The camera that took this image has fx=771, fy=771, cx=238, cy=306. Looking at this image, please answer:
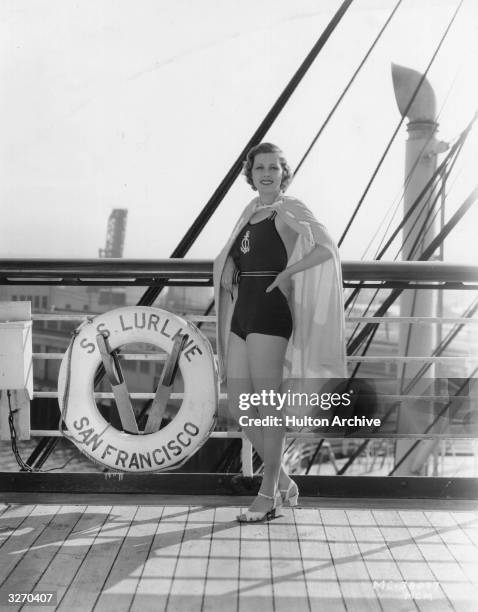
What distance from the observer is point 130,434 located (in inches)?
92.5

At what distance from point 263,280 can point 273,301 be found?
0.06 m

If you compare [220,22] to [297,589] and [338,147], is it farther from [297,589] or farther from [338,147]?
[338,147]

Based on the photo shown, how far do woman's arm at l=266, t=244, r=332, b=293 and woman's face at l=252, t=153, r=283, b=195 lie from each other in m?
0.22

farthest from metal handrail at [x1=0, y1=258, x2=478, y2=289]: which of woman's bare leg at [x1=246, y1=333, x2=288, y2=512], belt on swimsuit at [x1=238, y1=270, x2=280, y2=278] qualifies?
woman's bare leg at [x1=246, y1=333, x2=288, y2=512]

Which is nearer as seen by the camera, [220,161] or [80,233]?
[220,161]

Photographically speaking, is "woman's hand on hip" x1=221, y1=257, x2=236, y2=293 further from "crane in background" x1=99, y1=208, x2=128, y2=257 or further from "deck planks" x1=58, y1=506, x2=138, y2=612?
"crane in background" x1=99, y1=208, x2=128, y2=257

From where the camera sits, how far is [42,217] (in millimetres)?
34969

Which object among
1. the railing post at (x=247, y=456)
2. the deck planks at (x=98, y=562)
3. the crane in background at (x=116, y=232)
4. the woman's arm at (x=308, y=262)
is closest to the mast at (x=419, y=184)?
the railing post at (x=247, y=456)

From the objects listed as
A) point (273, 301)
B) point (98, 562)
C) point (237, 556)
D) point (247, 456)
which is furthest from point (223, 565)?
point (273, 301)

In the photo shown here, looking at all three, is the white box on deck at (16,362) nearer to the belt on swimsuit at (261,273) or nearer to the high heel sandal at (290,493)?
the belt on swimsuit at (261,273)

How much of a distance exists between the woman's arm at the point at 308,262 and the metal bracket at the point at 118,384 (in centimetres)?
60

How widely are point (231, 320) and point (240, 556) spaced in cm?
65

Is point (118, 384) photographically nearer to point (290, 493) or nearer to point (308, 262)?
point (290, 493)

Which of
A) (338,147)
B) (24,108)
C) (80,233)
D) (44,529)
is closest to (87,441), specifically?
(44,529)
